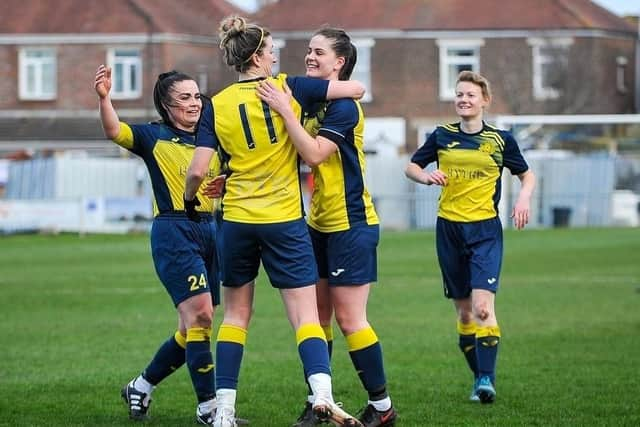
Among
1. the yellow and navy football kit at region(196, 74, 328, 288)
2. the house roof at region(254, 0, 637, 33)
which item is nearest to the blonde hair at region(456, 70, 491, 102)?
the yellow and navy football kit at region(196, 74, 328, 288)

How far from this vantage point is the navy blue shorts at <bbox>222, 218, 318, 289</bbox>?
741 centimetres

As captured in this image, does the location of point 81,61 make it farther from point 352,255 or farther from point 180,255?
point 352,255

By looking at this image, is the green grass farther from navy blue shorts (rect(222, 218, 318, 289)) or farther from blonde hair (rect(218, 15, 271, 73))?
blonde hair (rect(218, 15, 271, 73))

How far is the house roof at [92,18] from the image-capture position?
57.4m

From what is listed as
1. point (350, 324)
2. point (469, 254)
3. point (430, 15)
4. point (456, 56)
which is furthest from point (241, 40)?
point (456, 56)

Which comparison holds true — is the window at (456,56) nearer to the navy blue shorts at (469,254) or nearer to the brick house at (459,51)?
the brick house at (459,51)

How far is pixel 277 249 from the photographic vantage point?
7.43m

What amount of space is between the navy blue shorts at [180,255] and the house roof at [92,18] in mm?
49500

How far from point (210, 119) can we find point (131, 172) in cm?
3549

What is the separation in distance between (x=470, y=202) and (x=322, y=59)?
221cm

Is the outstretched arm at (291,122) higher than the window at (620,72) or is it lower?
lower

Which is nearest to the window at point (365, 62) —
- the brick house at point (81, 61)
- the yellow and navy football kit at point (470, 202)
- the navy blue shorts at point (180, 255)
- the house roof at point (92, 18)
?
the brick house at point (81, 61)

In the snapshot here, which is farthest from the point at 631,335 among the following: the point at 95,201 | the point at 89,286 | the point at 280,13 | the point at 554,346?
the point at 280,13

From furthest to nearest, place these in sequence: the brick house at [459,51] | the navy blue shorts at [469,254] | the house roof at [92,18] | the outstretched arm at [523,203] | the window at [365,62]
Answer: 1. the house roof at [92,18]
2. the window at [365,62]
3. the brick house at [459,51]
4. the navy blue shorts at [469,254]
5. the outstretched arm at [523,203]
